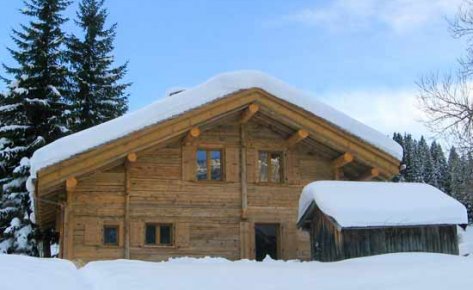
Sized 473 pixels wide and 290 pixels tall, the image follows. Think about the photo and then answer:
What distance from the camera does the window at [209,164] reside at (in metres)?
17.9

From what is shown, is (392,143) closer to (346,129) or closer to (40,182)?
(346,129)

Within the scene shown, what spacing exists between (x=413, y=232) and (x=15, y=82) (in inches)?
769

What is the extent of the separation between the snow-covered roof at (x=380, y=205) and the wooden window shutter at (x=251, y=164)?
326 centimetres

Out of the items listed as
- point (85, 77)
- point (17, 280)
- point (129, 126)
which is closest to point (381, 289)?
point (17, 280)

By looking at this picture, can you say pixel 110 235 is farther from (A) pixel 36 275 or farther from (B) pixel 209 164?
(A) pixel 36 275

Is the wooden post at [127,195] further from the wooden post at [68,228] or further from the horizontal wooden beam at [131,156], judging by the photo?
the wooden post at [68,228]

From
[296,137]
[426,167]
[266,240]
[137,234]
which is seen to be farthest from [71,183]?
[426,167]

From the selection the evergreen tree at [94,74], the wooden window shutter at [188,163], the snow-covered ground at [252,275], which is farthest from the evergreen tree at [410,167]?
the snow-covered ground at [252,275]

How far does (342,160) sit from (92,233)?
787 centimetres

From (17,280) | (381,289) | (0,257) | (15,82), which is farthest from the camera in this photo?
(15,82)

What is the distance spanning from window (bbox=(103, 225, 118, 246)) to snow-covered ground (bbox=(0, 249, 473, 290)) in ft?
13.1

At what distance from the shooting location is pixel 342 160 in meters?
18.4

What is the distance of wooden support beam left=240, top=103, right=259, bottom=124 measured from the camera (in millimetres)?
17484

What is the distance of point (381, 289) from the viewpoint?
837 cm
